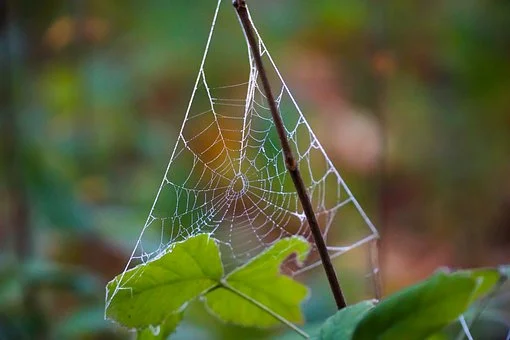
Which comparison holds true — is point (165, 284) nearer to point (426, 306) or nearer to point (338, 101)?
point (426, 306)

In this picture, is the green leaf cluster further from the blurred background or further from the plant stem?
the blurred background

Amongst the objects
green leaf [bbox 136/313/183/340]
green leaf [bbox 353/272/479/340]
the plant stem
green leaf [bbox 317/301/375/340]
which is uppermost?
the plant stem

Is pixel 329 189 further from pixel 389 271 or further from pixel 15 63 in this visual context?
pixel 15 63

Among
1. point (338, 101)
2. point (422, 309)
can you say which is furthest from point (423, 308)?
point (338, 101)

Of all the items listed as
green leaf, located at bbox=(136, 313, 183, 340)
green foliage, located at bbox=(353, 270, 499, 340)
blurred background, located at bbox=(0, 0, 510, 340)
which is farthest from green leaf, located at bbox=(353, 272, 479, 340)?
blurred background, located at bbox=(0, 0, 510, 340)

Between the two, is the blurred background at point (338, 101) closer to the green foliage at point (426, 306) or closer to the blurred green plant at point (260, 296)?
the blurred green plant at point (260, 296)

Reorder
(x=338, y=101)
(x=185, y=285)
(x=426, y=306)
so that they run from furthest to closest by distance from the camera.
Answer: (x=338, y=101)
(x=185, y=285)
(x=426, y=306)

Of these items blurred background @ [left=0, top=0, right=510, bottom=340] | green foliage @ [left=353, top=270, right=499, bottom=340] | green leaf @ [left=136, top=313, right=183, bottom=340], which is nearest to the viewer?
green foliage @ [left=353, top=270, right=499, bottom=340]
